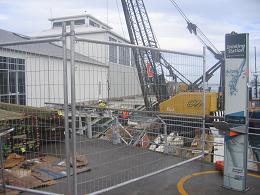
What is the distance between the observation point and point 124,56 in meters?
5.04

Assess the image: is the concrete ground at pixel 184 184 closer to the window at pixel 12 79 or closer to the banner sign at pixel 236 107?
the banner sign at pixel 236 107

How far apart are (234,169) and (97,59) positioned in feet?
9.62

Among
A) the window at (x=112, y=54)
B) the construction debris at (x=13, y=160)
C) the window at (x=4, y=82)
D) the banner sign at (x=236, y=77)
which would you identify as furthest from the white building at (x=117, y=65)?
the construction debris at (x=13, y=160)

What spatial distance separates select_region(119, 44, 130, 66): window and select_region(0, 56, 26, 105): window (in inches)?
58.1

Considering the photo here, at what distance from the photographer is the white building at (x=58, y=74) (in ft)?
14.5

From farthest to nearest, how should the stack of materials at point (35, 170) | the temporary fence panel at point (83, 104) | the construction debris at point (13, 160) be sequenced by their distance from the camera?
the construction debris at point (13, 160) → the stack of materials at point (35, 170) → the temporary fence panel at point (83, 104)

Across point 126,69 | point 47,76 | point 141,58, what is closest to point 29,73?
point 47,76

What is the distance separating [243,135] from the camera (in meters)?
5.21

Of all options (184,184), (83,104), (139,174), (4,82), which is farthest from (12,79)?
(184,184)

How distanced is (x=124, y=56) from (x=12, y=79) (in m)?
1.78

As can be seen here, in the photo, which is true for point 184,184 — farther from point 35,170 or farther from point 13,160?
point 13,160

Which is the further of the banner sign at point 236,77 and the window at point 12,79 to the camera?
the banner sign at point 236,77

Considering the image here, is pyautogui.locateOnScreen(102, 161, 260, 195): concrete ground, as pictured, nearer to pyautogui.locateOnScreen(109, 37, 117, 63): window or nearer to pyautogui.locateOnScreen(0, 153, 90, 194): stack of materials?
pyautogui.locateOnScreen(0, 153, 90, 194): stack of materials

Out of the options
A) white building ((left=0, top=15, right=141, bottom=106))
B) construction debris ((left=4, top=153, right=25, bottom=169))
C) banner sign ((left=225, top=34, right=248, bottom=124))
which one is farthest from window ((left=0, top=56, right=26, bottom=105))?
banner sign ((left=225, top=34, right=248, bottom=124))
